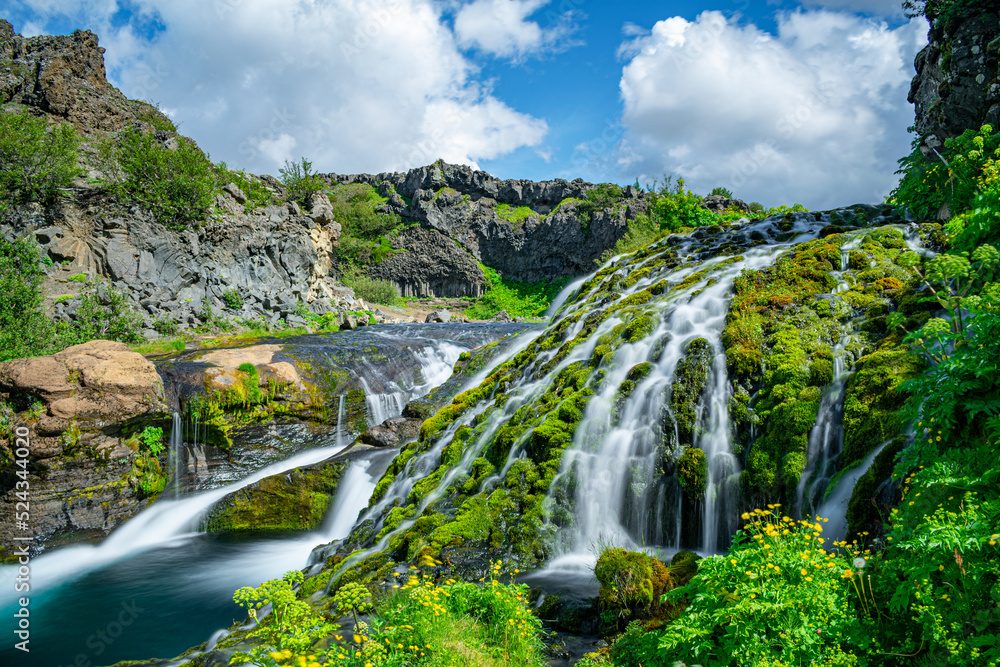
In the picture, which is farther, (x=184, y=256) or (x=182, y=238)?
(x=182, y=238)

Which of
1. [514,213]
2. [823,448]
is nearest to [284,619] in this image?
[823,448]

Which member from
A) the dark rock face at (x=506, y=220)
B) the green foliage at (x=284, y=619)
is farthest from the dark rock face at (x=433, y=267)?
the green foliage at (x=284, y=619)

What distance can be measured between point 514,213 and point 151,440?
61.5 metres

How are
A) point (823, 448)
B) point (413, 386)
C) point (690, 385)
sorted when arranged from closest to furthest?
point (823, 448), point (690, 385), point (413, 386)

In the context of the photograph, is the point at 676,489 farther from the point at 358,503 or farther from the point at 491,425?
the point at 358,503

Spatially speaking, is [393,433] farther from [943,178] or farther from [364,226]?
[364,226]

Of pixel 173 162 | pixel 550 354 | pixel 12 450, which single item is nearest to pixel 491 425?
pixel 550 354

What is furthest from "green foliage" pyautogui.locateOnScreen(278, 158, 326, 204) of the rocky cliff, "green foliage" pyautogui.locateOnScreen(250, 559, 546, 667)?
"green foliage" pyautogui.locateOnScreen(250, 559, 546, 667)

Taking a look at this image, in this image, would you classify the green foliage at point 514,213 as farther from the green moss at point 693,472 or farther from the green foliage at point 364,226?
the green moss at point 693,472

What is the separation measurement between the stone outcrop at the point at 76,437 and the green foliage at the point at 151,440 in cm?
27

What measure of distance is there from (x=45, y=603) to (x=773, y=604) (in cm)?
1167

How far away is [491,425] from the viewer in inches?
349

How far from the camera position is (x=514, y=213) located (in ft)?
227

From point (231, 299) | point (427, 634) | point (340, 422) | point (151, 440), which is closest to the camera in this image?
point (427, 634)
